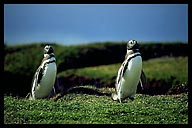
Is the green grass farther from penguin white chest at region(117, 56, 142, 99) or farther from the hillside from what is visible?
the hillside

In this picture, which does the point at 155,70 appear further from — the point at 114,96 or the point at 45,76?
the point at 45,76

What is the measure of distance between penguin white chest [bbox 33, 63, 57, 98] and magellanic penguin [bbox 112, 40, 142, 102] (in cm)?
169

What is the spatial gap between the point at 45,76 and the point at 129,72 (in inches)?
87.0

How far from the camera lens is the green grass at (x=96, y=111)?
11.5 metres

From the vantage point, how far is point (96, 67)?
25.0 metres

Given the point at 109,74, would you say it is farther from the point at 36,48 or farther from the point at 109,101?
the point at 109,101

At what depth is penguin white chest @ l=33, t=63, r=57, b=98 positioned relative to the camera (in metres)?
13.4

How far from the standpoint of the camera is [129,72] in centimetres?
1269

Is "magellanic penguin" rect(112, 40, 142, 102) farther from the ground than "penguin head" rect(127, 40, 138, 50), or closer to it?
closer to it

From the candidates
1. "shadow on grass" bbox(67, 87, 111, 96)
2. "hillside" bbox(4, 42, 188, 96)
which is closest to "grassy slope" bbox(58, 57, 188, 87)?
"hillside" bbox(4, 42, 188, 96)

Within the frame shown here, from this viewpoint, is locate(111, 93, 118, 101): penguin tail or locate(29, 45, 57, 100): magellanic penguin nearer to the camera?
locate(111, 93, 118, 101): penguin tail

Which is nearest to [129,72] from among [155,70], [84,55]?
[155,70]
